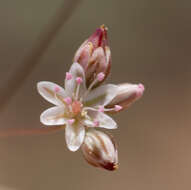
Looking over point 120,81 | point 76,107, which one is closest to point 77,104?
point 76,107

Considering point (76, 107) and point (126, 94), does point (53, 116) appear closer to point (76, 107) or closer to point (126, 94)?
point (76, 107)

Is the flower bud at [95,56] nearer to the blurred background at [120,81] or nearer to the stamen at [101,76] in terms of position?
the stamen at [101,76]

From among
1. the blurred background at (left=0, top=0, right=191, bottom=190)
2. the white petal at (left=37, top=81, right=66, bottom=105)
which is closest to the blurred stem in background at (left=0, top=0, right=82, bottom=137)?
the blurred background at (left=0, top=0, right=191, bottom=190)

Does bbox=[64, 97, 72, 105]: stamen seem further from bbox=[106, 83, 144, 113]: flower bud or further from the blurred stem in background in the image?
the blurred stem in background
